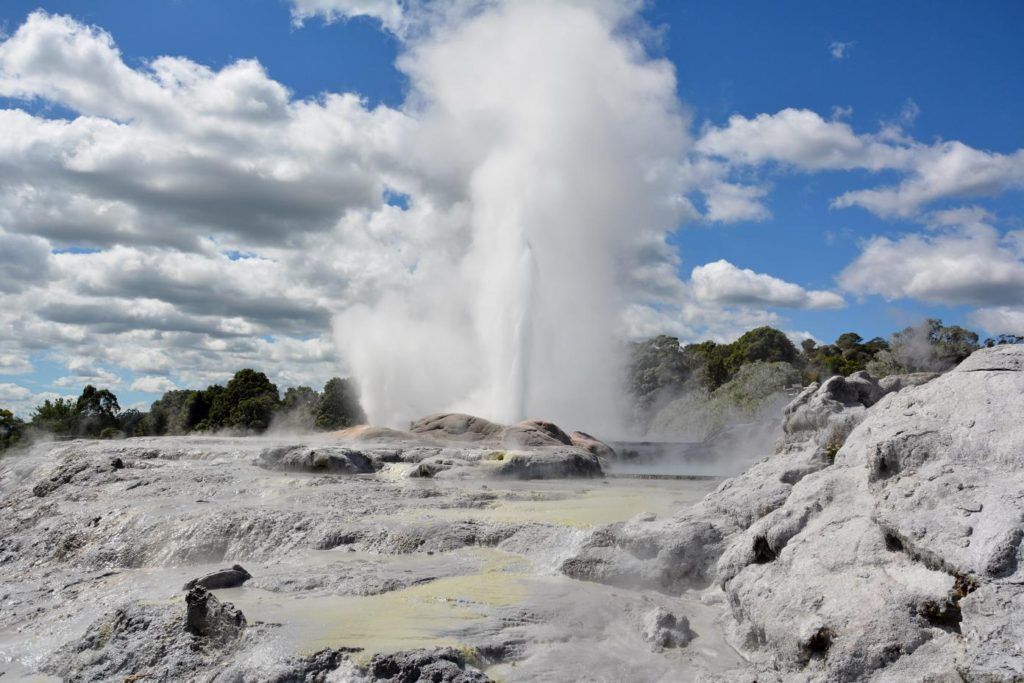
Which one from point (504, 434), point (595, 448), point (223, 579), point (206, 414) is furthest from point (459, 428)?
point (206, 414)

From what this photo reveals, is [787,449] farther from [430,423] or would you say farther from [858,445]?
[430,423]

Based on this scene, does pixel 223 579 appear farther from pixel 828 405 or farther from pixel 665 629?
pixel 828 405

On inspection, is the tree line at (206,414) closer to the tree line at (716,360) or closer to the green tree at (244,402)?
the green tree at (244,402)

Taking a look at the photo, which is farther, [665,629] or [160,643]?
[665,629]

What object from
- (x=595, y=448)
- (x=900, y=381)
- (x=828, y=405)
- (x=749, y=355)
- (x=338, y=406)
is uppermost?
(x=749, y=355)

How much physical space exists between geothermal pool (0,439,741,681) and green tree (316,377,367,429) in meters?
36.5

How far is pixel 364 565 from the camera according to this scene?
325 inches

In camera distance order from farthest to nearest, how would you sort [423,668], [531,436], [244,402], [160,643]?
[244,402] < [531,436] < [160,643] < [423,668]

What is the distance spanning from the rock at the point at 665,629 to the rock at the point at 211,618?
3.18 metres

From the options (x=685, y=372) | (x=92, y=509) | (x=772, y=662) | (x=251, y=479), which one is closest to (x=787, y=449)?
(x=772, y=662)

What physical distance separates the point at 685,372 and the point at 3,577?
197 ft

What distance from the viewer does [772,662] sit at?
5301 mm

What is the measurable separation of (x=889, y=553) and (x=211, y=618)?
4.99 m

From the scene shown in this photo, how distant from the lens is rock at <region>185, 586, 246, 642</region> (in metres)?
5.93
